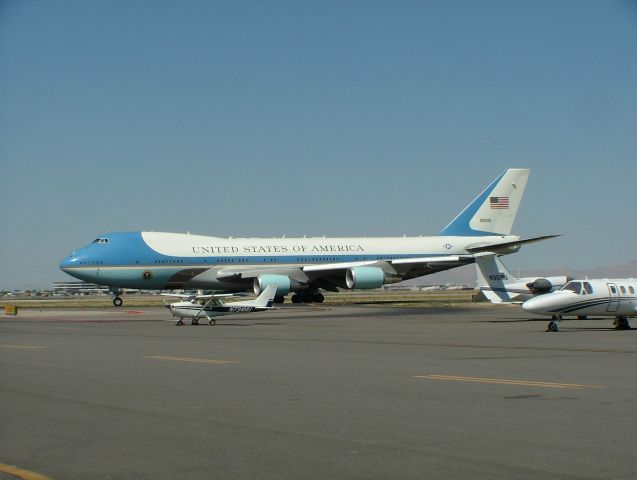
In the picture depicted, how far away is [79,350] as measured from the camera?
74.4 ft

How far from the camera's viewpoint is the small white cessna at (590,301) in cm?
2891

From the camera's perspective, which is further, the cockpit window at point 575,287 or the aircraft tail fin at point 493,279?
the aircraft tail fin at point 493,279

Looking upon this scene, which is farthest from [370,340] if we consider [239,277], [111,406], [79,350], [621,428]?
[239,277]

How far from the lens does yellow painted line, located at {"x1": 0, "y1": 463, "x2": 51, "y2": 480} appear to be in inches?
314

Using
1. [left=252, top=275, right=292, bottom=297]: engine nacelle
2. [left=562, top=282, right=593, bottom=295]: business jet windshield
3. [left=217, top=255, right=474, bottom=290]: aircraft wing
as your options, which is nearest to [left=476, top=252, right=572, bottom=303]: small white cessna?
[left=562, top=282, right=593, bottom=295]: business jet windshield

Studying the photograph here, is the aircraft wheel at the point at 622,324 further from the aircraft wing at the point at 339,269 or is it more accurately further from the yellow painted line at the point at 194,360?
the aircraft wing at the point at 339,269

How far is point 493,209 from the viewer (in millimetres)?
69750

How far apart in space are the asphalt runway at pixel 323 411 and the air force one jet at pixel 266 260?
36.3 m

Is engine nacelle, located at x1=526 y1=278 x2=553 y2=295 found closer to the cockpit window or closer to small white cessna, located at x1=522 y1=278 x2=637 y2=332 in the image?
small white cessna, located at x1=522 y1=278 x2=637 y2=332

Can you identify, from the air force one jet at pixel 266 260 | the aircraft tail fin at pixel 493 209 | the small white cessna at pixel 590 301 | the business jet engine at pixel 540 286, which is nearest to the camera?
the small white cessna at pixel 590 301

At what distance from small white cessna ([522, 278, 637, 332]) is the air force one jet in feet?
93.8

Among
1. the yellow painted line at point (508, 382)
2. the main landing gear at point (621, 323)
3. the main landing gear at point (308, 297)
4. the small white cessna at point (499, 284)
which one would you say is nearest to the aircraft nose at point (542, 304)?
the main landing gear at point (621, 323)

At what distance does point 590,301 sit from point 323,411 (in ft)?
64.7

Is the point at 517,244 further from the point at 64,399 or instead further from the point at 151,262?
the point at 64,399
